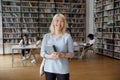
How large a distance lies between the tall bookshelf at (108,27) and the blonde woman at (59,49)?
6.38 m

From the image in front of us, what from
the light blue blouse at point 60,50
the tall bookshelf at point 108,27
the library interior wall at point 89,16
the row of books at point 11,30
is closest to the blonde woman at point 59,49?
the light blue blouse at point 60,50

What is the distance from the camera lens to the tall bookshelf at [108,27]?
8141 millimetres

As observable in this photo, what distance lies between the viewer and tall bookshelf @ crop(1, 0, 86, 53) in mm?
9883

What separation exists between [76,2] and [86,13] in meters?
0.82

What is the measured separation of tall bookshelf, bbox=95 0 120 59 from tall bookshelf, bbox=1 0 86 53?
124cm

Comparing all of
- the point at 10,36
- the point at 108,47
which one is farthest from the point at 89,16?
the point at 10,36

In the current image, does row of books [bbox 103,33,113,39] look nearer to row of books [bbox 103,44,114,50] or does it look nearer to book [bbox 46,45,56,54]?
row of books [bbox 103,44,114,50]

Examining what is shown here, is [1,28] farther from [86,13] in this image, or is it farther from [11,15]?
[86,13]

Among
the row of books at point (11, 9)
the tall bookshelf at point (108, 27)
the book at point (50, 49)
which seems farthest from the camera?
the row of books at point (11, 9)

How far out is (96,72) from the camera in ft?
18.6

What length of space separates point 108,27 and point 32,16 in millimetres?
3850

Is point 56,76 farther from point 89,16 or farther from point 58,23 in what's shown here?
point 89,16

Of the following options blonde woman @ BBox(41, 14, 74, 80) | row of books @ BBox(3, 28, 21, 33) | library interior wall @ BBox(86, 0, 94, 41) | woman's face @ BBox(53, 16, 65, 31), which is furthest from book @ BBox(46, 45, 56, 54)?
library interior wall @ BBox(86, 0, 94, 41)

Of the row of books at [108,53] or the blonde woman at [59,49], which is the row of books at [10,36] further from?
the blonde woman at [59,49]
